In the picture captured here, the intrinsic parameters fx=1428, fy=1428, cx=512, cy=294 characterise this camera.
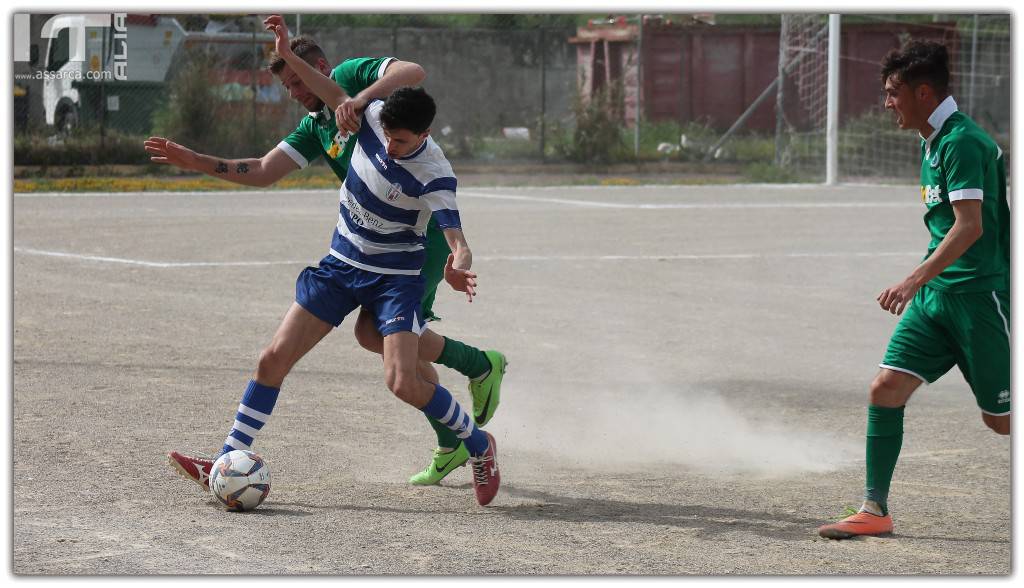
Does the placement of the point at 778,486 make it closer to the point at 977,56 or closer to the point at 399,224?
the point at 399,224

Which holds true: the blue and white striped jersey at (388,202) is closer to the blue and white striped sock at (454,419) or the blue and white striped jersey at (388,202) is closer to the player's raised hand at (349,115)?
the player's raised hand at (349,115)

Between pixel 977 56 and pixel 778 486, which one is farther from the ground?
pixel 977 56

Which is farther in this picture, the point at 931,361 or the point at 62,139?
the point at 62,139

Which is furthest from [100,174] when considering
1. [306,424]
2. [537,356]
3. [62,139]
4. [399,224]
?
[399,224]

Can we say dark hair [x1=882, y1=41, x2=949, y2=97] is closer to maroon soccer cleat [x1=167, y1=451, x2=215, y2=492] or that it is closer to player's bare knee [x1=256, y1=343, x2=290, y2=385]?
player's bare knee [x1=256, y1=343, x2=290, y2=385]

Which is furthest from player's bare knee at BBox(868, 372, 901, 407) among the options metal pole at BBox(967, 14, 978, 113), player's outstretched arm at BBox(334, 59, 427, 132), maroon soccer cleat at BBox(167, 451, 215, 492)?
metal pole at BBox(967, 14, 978, 113)

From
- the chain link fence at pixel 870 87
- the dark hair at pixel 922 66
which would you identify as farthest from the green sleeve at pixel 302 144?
the chain link fence at pixel 870 87

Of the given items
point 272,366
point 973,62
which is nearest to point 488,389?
point 272,366

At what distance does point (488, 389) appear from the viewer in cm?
701

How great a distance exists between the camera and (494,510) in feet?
20.5

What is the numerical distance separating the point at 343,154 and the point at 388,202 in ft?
1.63

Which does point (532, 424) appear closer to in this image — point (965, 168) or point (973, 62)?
point (965, 168)

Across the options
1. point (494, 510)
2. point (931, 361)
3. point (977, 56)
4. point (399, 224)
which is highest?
point (977, 56)

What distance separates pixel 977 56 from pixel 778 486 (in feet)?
85.7
